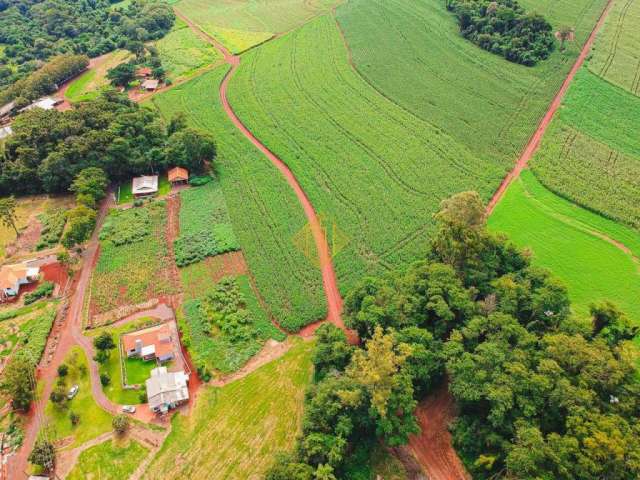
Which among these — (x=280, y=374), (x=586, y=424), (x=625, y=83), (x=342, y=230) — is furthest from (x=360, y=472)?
(x=625, y=83)

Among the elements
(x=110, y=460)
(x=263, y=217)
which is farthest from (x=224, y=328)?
(x=263, y=217)

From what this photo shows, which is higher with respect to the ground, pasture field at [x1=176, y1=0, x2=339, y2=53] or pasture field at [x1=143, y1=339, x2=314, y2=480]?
pasture field at [x1=176, y1=0, x2=339, y2=53]

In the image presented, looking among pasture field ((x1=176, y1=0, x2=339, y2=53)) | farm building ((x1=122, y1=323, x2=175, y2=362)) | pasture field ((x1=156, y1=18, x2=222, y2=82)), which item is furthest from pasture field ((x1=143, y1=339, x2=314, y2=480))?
pasture field ((x1=176, y1=0, x2=339, y2=53))

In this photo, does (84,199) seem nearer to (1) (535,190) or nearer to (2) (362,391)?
(2) (362,391)

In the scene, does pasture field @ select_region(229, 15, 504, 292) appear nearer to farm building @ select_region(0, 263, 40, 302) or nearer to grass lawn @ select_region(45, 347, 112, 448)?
grass lawn @ select_region(45, 347, 112, 448)

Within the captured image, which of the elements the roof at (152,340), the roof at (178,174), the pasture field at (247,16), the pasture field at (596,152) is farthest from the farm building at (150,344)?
the pasture field at (247,16)

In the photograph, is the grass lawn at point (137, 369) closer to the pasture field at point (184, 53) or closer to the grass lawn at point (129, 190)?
the grass lawn at point (129, 190)

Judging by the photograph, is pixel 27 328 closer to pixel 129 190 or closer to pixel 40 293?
pixel 40 293
